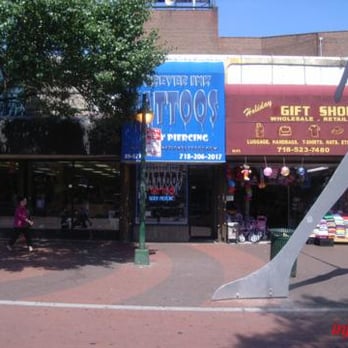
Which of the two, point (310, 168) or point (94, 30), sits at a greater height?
point (94, 30)

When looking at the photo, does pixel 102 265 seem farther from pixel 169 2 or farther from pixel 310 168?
pixel 169 2

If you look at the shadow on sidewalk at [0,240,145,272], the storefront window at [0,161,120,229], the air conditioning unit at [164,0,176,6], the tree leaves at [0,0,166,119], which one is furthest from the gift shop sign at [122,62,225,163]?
the air conditioning unit at [164,0,176,6]

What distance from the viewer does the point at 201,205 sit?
2000cm

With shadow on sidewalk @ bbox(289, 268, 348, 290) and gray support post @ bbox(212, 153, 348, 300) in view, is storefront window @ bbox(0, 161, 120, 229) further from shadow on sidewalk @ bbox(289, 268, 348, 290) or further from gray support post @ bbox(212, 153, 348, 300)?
gray support post @ bbox(212, 153, 348, 300)

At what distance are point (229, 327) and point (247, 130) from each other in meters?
10.5

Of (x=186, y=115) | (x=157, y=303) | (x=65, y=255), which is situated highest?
(x=186, y=115)

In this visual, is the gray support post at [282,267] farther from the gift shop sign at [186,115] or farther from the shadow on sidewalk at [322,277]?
the gift shop sign at [186,115]

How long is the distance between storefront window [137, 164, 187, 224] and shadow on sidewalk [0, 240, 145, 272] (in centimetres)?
142

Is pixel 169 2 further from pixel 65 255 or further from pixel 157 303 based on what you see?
pixel 157 303

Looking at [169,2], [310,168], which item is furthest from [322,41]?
[310,168]

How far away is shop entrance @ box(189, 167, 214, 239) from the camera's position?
1983 centimetres

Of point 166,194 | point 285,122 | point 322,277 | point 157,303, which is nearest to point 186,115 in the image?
point 166,194

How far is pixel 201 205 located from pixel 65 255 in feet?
19.0

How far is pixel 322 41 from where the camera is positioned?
53.4m
